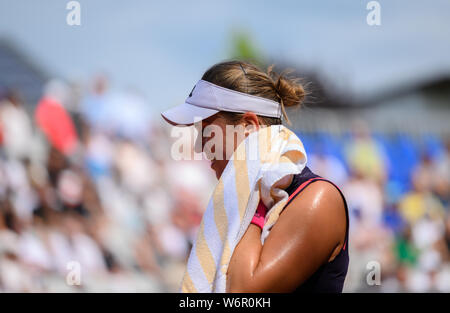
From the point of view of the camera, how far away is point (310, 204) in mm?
1655

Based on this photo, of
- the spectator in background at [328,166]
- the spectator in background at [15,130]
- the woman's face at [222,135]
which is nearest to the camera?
the woman's face at [222,135]

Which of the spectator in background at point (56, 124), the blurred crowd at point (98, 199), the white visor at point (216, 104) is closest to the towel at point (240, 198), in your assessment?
the white visor at point (216, 104)

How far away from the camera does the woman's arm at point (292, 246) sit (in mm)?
1598

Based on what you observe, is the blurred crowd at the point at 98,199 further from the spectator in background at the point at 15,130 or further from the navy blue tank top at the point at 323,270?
the navy blue tank top at the point at 323,270

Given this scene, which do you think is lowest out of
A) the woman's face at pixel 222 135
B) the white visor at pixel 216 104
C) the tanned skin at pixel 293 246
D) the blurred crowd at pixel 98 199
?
the blurred crowd at pixel 98 199

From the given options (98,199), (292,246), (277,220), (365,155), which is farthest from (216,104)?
(365,155)

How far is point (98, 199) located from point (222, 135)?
5031 millimetres

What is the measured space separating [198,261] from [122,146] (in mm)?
5233

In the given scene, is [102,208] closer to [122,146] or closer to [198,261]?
[122,146]

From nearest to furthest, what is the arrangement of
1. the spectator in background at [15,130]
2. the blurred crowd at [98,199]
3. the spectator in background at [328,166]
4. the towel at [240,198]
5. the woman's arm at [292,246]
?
the woman's arm at [292,246], the towel at [240,198], the blurred crowd at [98,199], the spectator in background at [15,130], the spectator in background at [328,166]

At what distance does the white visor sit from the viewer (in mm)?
1912

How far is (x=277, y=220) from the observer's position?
170 cm
